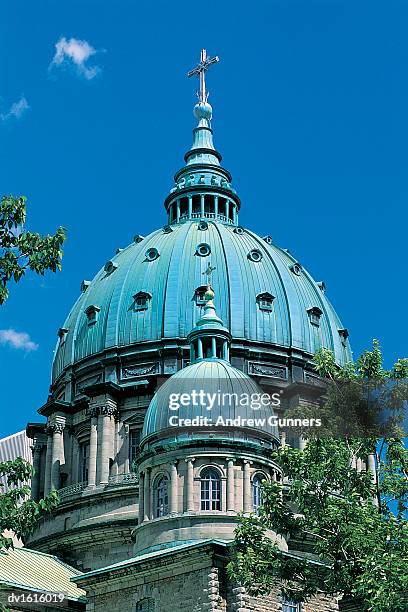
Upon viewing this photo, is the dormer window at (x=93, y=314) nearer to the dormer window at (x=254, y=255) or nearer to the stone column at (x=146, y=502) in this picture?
the dormer window at (x=254, y=255)

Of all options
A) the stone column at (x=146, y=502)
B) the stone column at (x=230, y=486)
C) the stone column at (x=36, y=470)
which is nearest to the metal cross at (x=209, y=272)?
the stone column at (x=36, y=470)

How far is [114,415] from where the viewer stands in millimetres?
63250

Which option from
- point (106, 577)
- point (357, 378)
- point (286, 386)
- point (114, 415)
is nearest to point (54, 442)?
point (114, 415)

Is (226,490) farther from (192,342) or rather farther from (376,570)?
(376,570)

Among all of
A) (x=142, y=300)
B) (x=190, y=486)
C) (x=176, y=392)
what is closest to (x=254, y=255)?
(x=142, y=300)

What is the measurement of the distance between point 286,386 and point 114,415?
9.65 metres

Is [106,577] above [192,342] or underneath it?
underneath

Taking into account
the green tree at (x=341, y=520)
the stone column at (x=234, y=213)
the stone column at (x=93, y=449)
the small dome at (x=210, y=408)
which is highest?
the stone column at (x=234, y=213)

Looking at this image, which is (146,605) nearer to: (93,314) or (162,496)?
(162,496)

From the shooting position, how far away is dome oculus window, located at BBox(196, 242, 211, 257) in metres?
68.5

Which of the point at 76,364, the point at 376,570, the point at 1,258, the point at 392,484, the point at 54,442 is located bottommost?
the point at 376,570

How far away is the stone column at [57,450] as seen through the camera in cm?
6425

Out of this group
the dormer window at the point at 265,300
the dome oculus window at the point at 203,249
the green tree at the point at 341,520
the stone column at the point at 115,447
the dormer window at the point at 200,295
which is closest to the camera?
the green tree at the point at 341,520

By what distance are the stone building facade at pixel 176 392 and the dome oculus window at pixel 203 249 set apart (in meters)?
0.13
